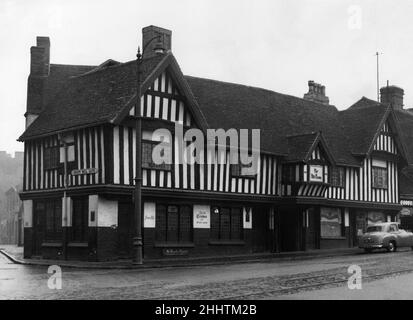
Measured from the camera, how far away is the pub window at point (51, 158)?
93.8ft

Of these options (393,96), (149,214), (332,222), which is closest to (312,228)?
(332,222)

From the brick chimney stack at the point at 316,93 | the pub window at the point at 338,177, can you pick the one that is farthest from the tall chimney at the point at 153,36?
the brick chimney stack at the point at 316,93

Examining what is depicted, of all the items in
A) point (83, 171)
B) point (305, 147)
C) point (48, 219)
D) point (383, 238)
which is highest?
point (305, 147)

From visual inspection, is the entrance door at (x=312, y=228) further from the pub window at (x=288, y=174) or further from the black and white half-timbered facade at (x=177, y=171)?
the pub window at (x=288, y=174)

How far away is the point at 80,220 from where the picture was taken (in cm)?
2686

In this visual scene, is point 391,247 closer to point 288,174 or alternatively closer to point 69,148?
point 288,174

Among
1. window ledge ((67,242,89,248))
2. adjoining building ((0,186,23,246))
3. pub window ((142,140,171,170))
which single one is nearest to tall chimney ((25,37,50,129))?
window ledge ((67,242,89,248))

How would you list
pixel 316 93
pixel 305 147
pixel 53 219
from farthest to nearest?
pixel 316 93 < pixel 305 147 < pixel 53 219

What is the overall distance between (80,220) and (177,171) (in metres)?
A: 4.71

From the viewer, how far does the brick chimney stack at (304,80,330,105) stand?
4522 centimetres

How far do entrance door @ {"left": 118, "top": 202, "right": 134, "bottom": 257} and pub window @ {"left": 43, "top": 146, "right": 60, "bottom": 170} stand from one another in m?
4.20

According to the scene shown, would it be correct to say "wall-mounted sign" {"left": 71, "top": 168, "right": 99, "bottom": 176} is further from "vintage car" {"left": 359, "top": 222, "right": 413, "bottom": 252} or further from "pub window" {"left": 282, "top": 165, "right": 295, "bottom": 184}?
→ "vintage car" {"left": 359, "top": 222, "right": 413, "bottom": 252}

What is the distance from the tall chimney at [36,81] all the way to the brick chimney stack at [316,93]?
64.6 feet
